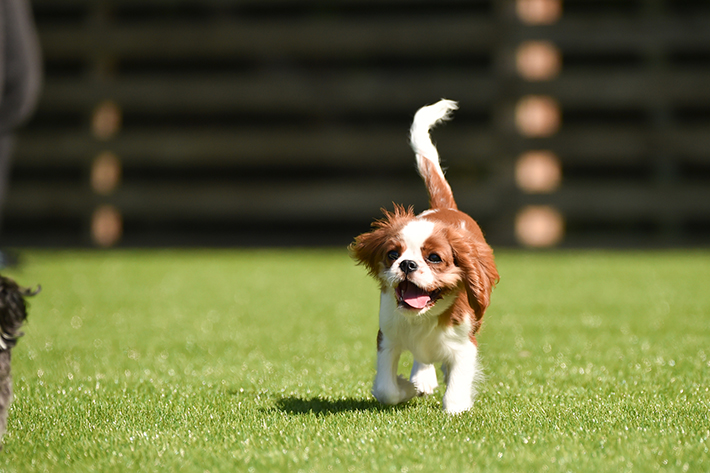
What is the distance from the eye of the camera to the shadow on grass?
3322 millimetres

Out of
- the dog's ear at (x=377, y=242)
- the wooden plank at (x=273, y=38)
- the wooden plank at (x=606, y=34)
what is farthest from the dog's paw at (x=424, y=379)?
the wooden plank at (x=273, y=38)

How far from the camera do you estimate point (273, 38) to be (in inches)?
717

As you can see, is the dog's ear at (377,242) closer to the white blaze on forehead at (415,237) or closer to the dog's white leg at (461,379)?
the white blaze on forehead at (415,237)

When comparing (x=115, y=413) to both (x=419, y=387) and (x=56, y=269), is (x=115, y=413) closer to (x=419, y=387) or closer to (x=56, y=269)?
(x=419, y=387)

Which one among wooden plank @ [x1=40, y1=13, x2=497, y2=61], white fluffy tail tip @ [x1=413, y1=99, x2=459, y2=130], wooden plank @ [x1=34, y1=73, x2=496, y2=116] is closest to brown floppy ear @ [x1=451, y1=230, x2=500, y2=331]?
white fluffy tail tip @ [x1=413, y1=99, x2=459, y2=130]

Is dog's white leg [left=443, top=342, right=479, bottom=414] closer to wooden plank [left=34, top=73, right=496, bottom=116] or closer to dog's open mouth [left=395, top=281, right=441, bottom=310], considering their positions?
dog's open mouth [left=395, top=281, right=441, bottom=310]

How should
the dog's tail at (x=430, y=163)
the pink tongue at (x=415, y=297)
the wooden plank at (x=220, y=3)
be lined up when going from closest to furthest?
1. the pink tongue at (x=415, y=297)
2. the dog's tail at (x=430, y=163)
3. the wooden plank at (x=220, y=3)

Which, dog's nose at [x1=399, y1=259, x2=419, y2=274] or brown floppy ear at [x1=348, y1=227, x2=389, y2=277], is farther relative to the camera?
brown floppy ear at [x1=348, y1=227, x2=389, y2=277]

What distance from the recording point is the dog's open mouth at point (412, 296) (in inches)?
121

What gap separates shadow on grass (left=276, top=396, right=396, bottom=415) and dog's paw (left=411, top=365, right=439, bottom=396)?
235 mm

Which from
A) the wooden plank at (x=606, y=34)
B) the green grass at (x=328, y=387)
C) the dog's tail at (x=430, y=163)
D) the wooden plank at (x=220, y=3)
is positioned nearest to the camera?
the green grass at (x=328, y=387)

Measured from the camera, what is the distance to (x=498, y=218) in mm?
17156

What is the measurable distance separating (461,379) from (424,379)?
405mm

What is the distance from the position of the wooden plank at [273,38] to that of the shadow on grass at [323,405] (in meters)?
15.1
